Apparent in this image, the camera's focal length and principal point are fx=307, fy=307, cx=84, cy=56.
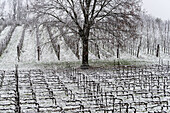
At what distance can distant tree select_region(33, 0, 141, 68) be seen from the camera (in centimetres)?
2778

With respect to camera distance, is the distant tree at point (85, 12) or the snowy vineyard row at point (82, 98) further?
the distant tree at point (85, 12)

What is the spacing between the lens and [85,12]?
28.4m

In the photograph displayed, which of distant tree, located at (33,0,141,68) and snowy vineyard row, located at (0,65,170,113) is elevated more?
distant tree, located at (33,0,141,68)

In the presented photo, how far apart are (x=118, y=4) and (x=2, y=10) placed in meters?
85.1

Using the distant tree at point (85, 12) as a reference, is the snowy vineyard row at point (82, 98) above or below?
below

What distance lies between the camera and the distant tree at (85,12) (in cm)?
2778

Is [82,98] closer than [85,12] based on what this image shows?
Yes

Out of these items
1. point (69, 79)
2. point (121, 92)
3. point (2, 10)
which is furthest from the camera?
point (2, 10)

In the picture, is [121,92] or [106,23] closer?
[121,92]

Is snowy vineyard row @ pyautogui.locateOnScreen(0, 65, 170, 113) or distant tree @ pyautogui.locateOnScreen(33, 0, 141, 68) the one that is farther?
distant tree @ pyautogui.locateOnScreen(33, 0, 141, 68)

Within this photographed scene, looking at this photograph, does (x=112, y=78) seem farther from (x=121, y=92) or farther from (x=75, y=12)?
(x=75, y=12)

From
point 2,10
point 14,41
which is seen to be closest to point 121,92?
point 14,41

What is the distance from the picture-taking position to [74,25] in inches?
1141

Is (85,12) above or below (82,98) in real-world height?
above
